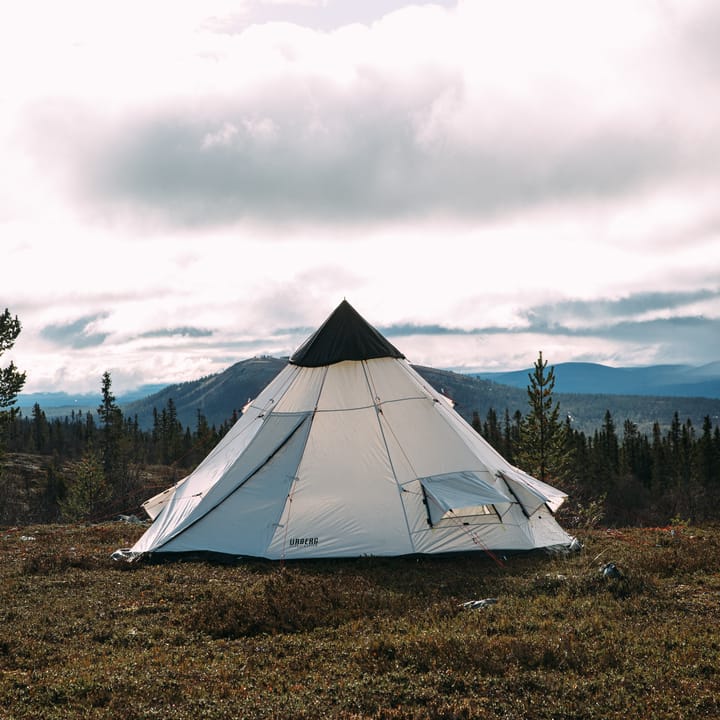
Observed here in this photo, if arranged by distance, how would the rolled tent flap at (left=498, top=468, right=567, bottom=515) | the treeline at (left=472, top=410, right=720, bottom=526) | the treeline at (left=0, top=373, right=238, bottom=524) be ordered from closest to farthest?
the rolled tent flap at (left=498, top=468, right=567, bottom=515), the treeline at (left=0, top=373, right=238, bottom=524), the treeline at (left=472, top=410, right=720, bottom=526)

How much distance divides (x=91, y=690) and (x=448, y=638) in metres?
5.11

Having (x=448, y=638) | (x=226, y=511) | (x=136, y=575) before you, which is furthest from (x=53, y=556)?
(x=448, y=638)

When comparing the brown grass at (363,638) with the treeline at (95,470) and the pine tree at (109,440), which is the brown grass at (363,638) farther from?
the pine tree at (109,440)

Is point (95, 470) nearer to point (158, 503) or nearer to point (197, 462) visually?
point (158, 503)

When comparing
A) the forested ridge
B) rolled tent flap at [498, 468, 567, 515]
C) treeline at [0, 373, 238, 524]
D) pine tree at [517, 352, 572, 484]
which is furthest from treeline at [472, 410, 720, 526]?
rolled tent flap at [498, 468, 567, 515]

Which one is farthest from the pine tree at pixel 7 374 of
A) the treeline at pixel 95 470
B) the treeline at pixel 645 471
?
the treeline at pixel 645 471

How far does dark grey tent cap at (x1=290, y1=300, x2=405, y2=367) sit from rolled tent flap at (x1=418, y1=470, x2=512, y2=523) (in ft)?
15.3

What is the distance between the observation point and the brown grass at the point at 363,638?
24.7ft

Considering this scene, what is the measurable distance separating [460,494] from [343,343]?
6106mm

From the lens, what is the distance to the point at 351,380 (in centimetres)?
1892

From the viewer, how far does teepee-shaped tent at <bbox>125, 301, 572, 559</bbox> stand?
16.2 meters

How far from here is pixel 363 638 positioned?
32.1ft

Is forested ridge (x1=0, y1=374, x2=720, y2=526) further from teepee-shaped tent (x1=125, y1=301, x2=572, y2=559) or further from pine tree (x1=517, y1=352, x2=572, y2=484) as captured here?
teepee-shaped tent (x1=125, y1=301, x2=572, y2=559)

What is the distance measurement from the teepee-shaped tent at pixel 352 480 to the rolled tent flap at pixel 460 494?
0.03 meters
